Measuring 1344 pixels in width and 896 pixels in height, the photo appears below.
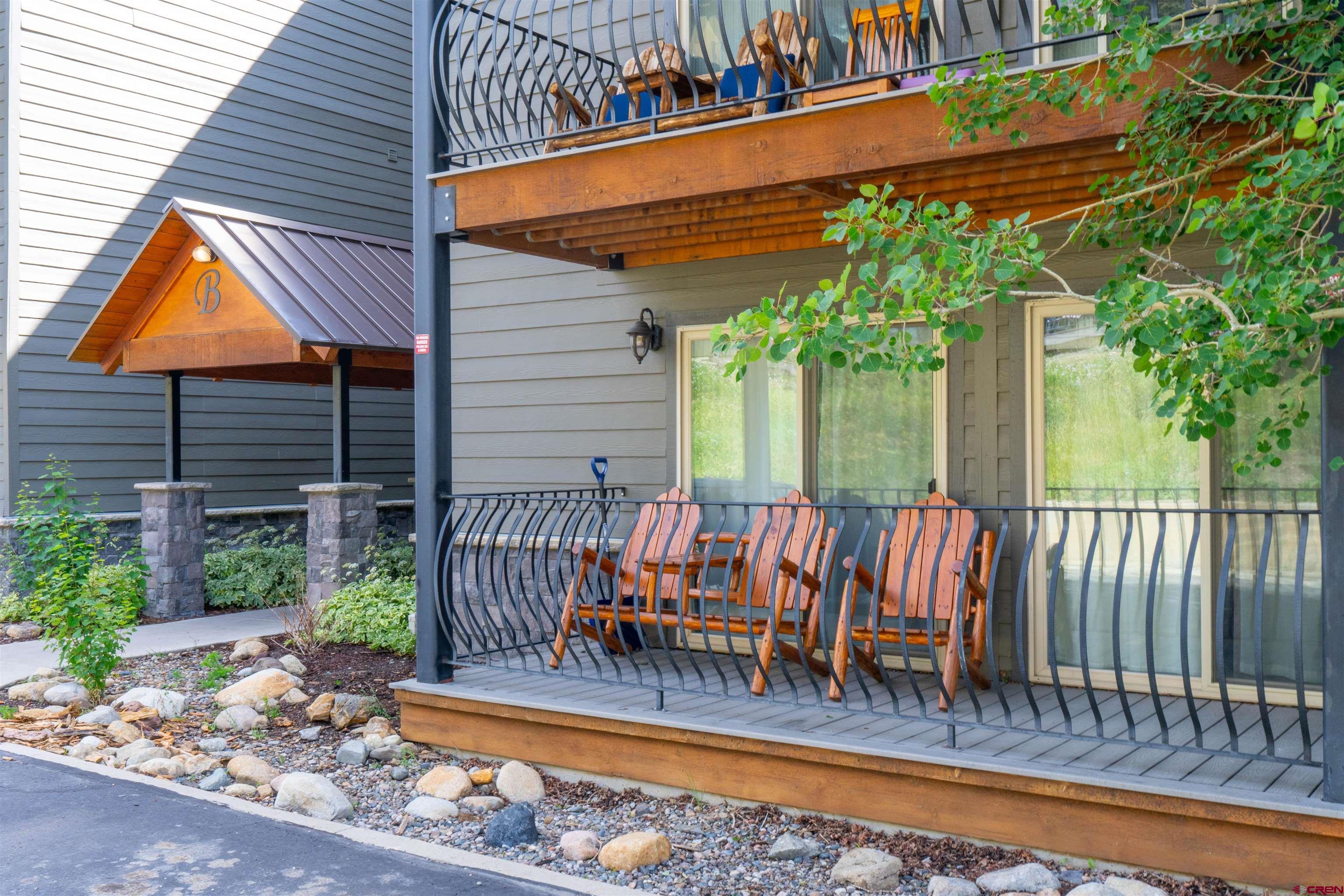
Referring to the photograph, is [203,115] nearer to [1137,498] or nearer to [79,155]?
[79,155]

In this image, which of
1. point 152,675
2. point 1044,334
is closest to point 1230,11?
point 1044,334

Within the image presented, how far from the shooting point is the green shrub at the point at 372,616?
279 inches

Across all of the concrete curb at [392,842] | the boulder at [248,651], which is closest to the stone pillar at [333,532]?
the boulder at [248,651]

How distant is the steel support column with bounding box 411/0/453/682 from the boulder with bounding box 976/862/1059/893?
2.67 meters

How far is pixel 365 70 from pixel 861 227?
9536mm

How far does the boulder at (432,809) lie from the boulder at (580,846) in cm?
58

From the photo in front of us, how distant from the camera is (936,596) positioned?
4.83m

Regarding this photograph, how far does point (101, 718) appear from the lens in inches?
218

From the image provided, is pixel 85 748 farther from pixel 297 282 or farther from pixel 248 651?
pixel 297 282

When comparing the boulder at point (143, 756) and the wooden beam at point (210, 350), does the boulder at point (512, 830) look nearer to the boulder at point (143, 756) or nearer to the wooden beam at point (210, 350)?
the boulder at point (143, 756)

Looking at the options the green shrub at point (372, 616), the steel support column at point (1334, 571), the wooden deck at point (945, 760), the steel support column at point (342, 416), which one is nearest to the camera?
the steel support column at point (1334, 571)

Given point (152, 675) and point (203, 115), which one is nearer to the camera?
point (152, 675)

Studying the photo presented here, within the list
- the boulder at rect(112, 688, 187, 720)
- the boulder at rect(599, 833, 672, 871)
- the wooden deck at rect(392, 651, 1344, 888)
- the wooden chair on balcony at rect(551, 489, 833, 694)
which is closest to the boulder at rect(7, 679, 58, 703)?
the boulder at rect(112, 688, 187, 720)

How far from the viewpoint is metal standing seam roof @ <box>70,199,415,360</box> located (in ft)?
24.9
